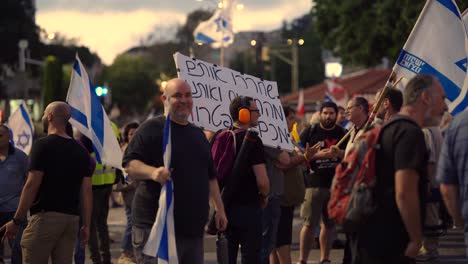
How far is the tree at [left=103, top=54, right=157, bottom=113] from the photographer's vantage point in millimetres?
124750

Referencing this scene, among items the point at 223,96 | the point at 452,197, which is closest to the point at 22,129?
the point at 223,96

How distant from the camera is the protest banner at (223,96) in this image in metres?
11.5

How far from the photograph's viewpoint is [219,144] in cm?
1038

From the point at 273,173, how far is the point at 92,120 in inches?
111

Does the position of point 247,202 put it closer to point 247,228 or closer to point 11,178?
point 247,228

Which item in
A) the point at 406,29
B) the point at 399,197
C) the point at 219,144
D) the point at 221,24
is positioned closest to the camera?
the point at 399,197

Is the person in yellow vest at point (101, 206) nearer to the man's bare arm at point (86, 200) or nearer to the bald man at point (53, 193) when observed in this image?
the man's bare arm at point (86, 200)

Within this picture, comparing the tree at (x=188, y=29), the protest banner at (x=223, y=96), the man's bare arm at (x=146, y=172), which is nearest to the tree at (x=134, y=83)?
the tree at (x=188, y=29)

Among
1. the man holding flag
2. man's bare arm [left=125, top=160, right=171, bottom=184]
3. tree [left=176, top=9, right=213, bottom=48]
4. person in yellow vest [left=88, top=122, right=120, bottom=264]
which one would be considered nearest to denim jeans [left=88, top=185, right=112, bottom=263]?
person in yellow vest [left=88, top=122, right=120, bottom=264]

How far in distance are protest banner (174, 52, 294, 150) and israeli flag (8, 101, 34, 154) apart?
22.1 feet

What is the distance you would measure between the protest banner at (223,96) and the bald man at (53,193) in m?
1.73

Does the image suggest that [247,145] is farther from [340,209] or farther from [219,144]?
[340,209]

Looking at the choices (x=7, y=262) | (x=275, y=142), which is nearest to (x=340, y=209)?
(x=275, y=142)

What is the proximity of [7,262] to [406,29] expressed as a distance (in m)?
21.2
